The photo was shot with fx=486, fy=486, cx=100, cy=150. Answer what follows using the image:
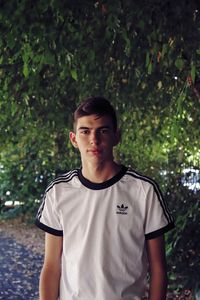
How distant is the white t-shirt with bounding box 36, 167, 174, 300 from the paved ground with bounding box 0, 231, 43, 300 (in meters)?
4.09

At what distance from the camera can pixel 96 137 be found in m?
1.86

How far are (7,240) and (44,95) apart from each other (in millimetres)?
6036

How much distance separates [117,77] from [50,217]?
2205 mm

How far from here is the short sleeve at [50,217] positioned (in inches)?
73.9

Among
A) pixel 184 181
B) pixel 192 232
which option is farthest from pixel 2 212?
pixel 192 232

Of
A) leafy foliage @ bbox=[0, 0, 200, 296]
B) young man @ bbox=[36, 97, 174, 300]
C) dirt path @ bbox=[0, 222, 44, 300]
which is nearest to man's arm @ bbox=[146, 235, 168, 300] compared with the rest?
A: young man @ bbox=[36, 97, 174, 300]

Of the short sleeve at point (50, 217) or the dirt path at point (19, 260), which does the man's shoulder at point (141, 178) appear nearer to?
the short sleeve at point (50, 217)

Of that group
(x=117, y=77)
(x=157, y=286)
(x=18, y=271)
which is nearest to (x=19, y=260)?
(x=18, y=271)

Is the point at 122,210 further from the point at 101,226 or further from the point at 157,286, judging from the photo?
the point at 157,286

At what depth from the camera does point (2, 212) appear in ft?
36.9

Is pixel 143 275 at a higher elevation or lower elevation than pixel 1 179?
higher

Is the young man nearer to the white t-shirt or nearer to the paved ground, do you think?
the white t-shirt

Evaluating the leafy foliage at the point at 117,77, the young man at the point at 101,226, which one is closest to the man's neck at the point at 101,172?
the young man at the point at 101,226

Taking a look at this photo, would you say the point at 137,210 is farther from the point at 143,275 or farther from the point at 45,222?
the point at 45,222
